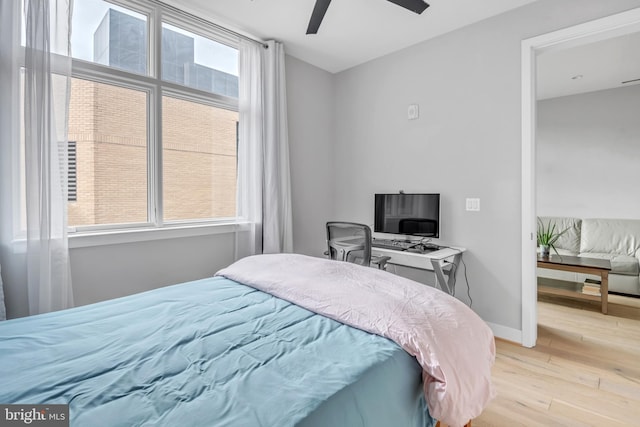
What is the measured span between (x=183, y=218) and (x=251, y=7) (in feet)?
6.04

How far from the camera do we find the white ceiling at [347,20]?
261 cm

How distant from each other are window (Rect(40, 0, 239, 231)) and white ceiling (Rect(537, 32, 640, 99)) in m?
3.15

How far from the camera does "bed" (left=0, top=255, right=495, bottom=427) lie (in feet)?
2.71

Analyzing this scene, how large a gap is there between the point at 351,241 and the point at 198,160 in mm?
1556

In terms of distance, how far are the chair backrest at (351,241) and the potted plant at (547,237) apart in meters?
2.50

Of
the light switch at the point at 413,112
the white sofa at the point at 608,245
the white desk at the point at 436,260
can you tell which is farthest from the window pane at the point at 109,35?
the white sofa at the point at 608,245

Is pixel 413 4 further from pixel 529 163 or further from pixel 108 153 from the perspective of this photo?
pixel 108 153

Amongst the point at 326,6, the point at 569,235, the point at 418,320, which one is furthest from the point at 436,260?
the point at 569,235

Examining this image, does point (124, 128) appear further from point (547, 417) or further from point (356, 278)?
point (547, 417)

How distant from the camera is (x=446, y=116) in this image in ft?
10.1

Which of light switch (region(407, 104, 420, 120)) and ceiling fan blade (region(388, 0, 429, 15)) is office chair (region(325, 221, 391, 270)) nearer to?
light switch (region(407, 104, 420, 120))

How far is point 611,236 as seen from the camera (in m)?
4.23

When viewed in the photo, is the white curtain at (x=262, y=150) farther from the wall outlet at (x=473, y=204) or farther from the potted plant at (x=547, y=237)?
the potted plant at (x=547, y=237)

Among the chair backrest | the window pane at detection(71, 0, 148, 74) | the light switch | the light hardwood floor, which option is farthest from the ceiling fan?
the light hardwood floor
